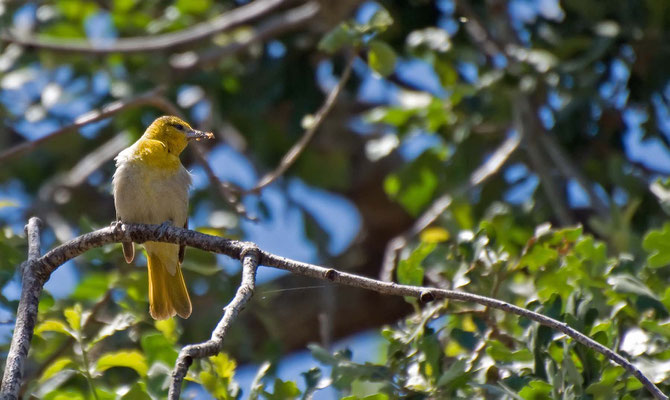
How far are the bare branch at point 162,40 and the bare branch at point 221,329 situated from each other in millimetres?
2930

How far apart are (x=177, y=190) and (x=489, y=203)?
1918 mm

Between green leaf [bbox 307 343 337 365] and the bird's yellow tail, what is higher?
the bird's yellow tail

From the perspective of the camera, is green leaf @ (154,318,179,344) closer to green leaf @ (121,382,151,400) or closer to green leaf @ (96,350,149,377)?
green leaf @ (96,350,149,377)

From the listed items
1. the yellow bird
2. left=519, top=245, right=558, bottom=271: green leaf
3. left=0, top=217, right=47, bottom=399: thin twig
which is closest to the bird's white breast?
the yellow bird

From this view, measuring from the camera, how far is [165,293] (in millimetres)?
3537

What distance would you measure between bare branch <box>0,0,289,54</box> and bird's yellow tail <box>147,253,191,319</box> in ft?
5.64

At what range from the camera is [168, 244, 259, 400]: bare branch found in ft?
5.88

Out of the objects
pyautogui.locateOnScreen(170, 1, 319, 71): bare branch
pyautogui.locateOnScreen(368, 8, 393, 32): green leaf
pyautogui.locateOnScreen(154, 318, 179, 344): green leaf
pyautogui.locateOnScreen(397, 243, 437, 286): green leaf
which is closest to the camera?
pyautogui.locateOnScreen(397, 243, 437, 286): green leaf

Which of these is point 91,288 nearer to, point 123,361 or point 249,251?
point 123,361

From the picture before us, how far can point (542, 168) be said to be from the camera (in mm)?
4508

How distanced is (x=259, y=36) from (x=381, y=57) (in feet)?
6.06

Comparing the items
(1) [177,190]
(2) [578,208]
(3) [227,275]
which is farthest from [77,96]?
(2) [578,208]

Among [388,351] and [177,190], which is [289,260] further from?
[177,190]

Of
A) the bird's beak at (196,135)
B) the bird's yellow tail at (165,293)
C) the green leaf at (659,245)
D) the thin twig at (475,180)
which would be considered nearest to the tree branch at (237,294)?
the bird's yellow tail at (165,293)
